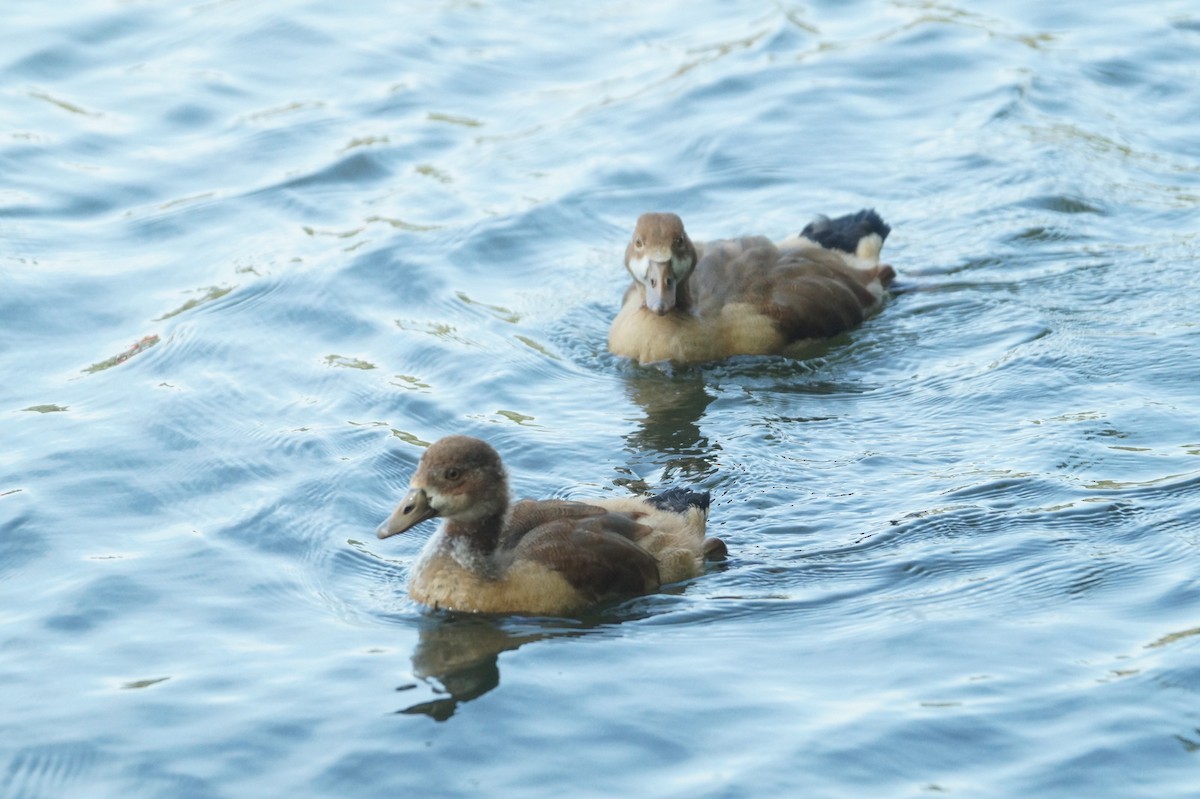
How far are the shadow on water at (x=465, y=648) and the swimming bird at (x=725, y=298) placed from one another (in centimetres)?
403

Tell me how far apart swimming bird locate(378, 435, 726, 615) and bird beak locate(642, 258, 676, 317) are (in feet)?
11.3

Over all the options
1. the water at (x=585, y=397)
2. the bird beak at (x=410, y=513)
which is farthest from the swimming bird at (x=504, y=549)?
the water at (x=585, y=397)

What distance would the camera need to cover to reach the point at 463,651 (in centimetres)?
926

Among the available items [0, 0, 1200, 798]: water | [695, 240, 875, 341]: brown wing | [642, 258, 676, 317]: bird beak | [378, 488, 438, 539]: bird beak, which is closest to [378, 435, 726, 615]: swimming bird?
[378, 488, 438, 539]: bird beak

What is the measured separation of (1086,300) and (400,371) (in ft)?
16.8

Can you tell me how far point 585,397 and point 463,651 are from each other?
3.80m

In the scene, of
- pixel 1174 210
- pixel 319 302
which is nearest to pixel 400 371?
pixel 319 302

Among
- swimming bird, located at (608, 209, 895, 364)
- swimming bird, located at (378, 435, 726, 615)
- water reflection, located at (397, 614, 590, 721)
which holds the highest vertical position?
swimming bird, located at (608, 209, 895, 364)

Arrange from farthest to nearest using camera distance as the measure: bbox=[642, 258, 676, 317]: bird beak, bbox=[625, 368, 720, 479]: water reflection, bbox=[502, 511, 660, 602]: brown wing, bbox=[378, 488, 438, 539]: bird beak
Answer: bbox=[642, 258, 676, 317]: bird beak < bbox=[625, 368, 720, 479]: water reflection < bbox=[502, 511, 660, 602]: brown wing < bbox=[378, 488, 438, 539]: bird beak

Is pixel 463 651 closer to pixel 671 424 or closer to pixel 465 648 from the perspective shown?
pixel 465 648

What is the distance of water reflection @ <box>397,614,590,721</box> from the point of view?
8828 mm

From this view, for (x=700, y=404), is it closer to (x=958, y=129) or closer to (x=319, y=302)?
(x=319, y=302)

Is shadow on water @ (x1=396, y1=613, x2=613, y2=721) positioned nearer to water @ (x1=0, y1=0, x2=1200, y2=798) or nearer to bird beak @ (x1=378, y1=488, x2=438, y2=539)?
water @ (x1=0, y1=0, x2=1200, y2=798)

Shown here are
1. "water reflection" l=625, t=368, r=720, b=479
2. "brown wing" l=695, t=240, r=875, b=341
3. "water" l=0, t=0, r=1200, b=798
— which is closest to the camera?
"water" l=0, t=0, r=1200, b=798
